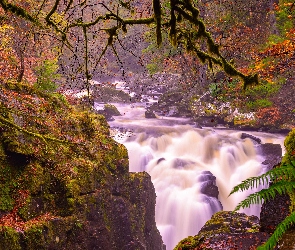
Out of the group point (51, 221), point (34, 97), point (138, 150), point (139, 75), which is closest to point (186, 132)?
point (138, 150)

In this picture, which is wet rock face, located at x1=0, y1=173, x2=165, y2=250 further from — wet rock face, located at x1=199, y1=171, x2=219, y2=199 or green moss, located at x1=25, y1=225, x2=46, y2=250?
wet rock face, located at x1=199, y1=171, x2=219, y2=199

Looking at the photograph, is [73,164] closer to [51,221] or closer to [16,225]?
[51,221]

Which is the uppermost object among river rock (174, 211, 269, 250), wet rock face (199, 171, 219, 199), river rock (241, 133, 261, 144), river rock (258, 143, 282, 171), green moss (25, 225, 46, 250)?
river rock (241, 133, 261, 144)

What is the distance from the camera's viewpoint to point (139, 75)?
36125mm

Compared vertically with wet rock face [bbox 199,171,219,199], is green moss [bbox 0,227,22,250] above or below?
above

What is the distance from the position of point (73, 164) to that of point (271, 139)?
12.2 metres

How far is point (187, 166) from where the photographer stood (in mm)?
15273

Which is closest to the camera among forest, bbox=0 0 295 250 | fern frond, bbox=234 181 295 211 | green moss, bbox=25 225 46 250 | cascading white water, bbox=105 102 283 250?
fern frond, bbox=234 181 295 211

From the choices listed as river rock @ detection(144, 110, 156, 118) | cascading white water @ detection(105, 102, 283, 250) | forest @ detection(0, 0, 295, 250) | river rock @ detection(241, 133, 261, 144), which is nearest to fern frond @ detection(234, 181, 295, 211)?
forest @ detection(0, 0, 295, 250)

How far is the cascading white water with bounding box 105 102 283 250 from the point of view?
13.1 metres

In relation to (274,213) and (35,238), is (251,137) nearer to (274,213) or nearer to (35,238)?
(274,213)

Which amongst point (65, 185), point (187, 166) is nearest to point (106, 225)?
point (65, 185)


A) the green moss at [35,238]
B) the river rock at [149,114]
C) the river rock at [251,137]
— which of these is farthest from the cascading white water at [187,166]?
the green moss at [35,238]

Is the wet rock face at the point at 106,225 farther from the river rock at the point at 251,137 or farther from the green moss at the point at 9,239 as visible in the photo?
the river rock at the point at 251,137
